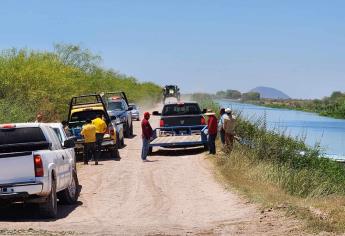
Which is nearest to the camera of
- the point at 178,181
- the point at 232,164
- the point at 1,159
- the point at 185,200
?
the point at 1,159

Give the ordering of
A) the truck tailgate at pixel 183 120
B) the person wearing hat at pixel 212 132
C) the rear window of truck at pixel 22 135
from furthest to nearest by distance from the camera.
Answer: the truck tailgate at pixel 183 120 < the person wearing hat at pixel 212 132 < the rear window of truck at pixel 22 135

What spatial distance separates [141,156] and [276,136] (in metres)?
5.33

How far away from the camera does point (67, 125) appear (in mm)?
25500

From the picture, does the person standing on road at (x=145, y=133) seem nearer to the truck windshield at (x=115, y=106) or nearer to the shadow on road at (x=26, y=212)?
the shadow on road at (x=26, y=212)

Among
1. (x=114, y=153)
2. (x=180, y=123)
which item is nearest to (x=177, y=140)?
(x=180, y=123)

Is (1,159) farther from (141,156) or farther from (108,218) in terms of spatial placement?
(141,156)

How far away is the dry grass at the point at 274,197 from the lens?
12.1 meters

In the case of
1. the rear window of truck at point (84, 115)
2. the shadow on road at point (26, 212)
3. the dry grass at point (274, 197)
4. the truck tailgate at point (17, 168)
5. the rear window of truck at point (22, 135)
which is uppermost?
the rear window of truck at point (22, 135)

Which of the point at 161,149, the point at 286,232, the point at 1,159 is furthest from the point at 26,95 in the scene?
the point at 286,232

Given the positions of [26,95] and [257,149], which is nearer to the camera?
[257,149]

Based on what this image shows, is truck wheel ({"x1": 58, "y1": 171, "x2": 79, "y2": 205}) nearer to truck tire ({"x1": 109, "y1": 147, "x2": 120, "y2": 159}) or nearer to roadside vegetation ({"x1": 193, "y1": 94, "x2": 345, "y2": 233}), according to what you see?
roadside vegetation ({"x1": 193, "y1": 94, "x2": 345, "y2": 233})

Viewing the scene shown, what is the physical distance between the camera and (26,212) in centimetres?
1431

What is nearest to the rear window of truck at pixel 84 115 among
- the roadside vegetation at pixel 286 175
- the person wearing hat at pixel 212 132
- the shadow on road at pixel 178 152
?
the shadow on road at pixel 178 152

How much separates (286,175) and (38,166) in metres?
10.1
